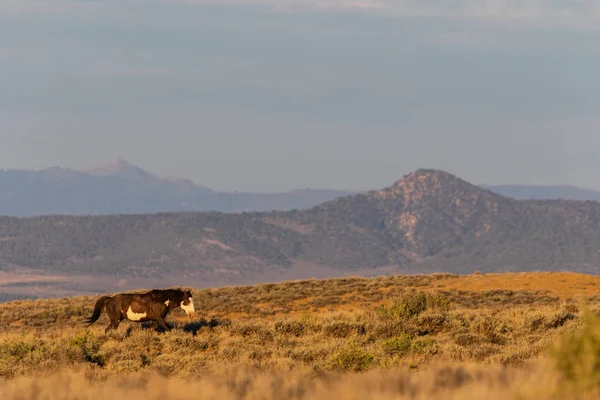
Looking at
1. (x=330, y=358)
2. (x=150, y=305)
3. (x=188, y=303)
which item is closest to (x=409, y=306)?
(x=188, y=303)

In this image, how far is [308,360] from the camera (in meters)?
16.3

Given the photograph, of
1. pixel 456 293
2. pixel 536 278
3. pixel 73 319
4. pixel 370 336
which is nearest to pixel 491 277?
pixel 536 278

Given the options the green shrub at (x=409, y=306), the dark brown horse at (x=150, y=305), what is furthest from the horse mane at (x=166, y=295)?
the green shrub at (x=409, y=306)

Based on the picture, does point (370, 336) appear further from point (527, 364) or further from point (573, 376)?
point (573, 376)

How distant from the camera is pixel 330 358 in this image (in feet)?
50.5

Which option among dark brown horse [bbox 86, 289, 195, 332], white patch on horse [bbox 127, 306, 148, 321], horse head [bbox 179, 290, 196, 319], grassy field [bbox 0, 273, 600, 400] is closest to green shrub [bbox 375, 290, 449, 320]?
grassy field [bbox 0, 273, 600, 400]

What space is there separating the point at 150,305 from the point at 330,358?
768 centimetres

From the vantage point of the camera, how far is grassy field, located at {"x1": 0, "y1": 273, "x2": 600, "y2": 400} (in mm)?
9844

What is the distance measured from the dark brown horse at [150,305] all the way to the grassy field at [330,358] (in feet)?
1.26

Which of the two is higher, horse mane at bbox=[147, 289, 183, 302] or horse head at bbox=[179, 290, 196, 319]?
horse mane at bbox=[147, 289, 183, 302]

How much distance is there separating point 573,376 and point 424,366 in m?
4.44

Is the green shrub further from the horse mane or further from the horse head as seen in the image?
the horse mane

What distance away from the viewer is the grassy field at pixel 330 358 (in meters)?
9.84

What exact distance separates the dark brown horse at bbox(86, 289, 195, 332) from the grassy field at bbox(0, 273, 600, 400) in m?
0.38
